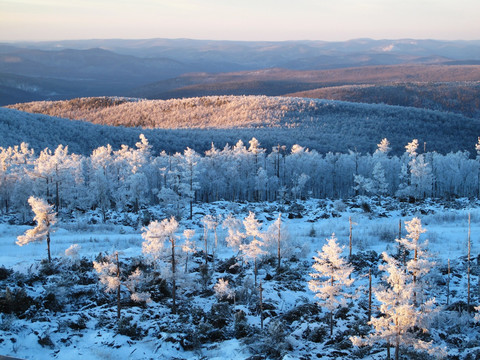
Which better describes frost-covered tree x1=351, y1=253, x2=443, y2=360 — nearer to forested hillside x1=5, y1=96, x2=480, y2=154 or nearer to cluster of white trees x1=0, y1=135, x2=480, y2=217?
cluster of white trees x1=0, y1=135, x2=480, y2=217

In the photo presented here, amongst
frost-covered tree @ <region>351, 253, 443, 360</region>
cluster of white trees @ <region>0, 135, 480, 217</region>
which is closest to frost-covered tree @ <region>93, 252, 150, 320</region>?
frost-covered tree @ <region>351, 253, 443, 360</region>

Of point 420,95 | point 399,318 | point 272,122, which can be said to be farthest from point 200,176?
point 420,95

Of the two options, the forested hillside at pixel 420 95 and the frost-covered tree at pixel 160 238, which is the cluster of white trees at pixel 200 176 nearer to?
the frost-covered tree at pixel 160 238

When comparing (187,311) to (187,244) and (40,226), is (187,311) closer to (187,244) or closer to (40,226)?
(187,244)

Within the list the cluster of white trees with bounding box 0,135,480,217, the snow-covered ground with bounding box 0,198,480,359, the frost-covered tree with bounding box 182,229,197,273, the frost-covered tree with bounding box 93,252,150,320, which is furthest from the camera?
the cluster of white trees with bounding box 0,135,480,217

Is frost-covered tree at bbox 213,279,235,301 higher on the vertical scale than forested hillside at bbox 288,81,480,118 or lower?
lower

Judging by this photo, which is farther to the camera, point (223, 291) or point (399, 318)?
point (223, 291)

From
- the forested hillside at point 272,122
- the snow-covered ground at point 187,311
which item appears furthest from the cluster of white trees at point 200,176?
the forested hillside at point 272,122
